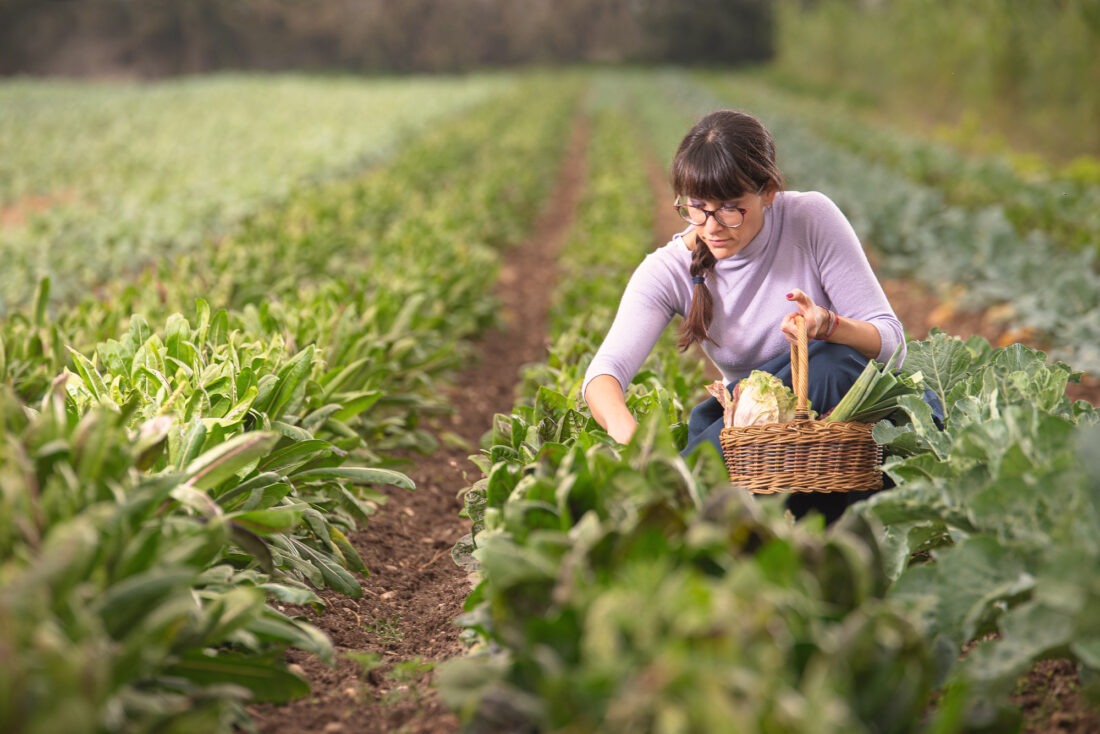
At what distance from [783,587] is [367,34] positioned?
65.5 m

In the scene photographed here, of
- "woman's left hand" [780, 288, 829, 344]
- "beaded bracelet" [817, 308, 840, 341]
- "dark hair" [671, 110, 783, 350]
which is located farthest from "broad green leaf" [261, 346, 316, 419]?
"beaded bracelet" [817, 308, 840, 341]

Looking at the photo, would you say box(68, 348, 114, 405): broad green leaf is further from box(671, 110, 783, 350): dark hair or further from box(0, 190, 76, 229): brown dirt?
box(0, 190, 76, 229): brown dirt

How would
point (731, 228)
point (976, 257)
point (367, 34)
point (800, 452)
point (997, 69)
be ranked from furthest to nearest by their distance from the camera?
point (367, 34) → point (997, 69) → point (976, 257) → point (731, 228) → point (800, 452)

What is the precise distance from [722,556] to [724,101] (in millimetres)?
29295

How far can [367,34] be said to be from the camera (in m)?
63.2

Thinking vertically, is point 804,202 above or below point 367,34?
below

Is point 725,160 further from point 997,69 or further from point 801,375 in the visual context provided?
point 997,69

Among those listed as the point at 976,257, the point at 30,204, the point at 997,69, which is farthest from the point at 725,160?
the point at 997,69

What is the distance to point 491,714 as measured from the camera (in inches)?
75.9

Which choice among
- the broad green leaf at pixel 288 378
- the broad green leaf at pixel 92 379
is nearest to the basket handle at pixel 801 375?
the broad green leaf at pixel 288 378

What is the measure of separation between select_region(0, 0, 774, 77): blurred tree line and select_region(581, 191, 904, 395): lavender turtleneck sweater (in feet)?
198

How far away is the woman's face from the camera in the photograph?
129 inches

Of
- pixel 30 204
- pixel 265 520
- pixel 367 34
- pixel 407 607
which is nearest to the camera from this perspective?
pixel 265 520

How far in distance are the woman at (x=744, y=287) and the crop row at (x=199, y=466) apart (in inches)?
37.5
